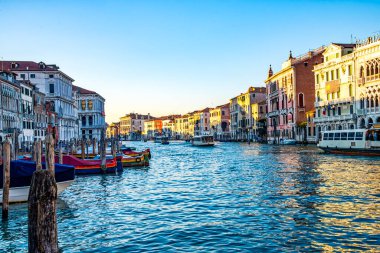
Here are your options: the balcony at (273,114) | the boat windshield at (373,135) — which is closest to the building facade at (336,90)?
the balcony at (273,114)

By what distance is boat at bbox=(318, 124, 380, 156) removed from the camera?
90.8 feet

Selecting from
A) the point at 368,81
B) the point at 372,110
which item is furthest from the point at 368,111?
the point at 368,81

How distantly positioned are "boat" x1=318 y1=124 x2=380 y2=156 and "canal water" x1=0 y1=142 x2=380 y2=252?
11.7 metres

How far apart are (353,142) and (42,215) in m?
28.0

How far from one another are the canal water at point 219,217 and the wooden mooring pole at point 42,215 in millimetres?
2930

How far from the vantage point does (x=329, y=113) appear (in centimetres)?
4597

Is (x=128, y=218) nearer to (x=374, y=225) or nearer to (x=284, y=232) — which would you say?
(x=284, y=232)

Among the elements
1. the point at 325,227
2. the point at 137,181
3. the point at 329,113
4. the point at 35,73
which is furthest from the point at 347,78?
the point at 35,73

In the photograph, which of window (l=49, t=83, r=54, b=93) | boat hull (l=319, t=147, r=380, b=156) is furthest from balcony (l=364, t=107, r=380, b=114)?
window (l=49, t=83, r=54, b=93)

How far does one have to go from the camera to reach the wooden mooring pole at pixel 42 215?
4855 mm

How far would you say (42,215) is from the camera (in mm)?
4895

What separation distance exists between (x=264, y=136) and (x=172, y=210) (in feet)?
211

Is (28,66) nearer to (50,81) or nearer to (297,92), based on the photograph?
(50,81)

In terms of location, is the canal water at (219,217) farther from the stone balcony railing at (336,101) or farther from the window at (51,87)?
the window at (51,87)
